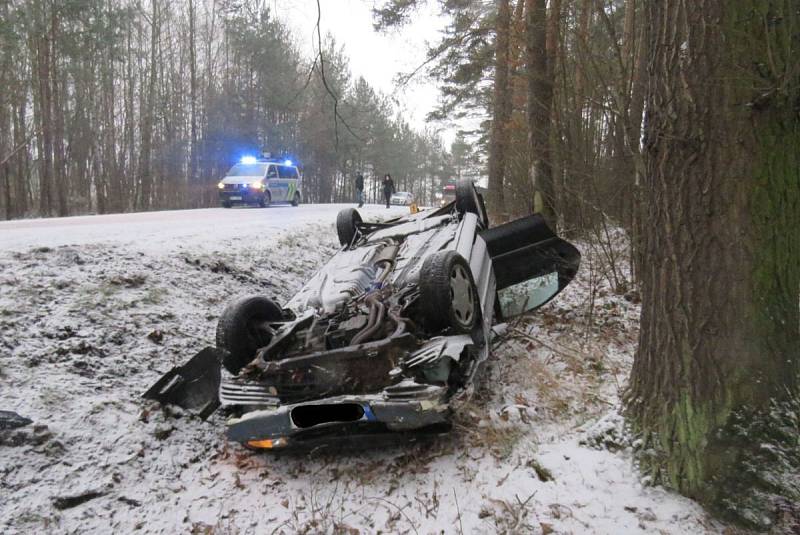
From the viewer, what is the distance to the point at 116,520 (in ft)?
9.57

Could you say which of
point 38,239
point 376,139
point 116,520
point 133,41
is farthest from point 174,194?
point 116,520

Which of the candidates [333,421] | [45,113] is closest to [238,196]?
[45,113]

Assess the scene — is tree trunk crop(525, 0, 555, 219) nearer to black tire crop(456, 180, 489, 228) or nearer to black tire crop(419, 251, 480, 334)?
black tire crop(456, 180, 489, 228)

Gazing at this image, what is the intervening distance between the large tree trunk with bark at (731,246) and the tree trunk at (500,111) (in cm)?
796

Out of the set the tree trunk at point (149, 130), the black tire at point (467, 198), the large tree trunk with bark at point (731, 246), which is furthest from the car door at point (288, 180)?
the large tree trunk with bark at point (731, 246)

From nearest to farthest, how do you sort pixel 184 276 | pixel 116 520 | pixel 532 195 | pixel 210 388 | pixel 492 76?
pixel 116 520 < pixel 210 388 < pixel 184 276 < pixel 532 195 < pixel 492 76

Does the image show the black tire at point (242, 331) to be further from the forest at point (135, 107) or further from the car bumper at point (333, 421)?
the forest at point (135, 107)

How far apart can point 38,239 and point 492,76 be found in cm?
1215

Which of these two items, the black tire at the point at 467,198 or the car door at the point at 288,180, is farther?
the car door at the point at 288,180

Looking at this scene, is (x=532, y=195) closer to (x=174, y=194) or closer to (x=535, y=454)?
(x=535, y=454)

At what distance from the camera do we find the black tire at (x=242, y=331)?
4012mm

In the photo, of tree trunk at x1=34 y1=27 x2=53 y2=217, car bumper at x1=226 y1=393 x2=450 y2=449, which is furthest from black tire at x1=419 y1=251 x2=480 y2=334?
tree trunk at x1=34 y1=27 x2=53 y2=217

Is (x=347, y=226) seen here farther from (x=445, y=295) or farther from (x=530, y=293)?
(x=445, y=295)

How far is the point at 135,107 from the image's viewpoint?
29.7 m
